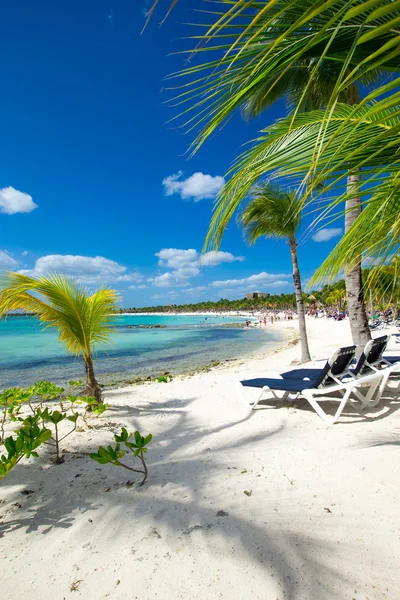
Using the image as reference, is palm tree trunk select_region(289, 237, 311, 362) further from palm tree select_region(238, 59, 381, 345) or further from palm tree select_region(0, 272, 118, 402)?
palm tree select_region(0, 272, 118, 402)

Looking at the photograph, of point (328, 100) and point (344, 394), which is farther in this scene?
point (328, 100)

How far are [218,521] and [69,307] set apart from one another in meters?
3.70

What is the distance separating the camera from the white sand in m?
1.84

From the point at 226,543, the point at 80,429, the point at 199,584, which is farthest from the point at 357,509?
the point at 80,429

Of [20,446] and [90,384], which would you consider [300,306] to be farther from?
[20,446]

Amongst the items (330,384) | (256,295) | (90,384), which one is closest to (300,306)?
(330,384)

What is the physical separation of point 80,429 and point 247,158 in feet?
13.2

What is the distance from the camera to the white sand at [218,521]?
1.84 metres

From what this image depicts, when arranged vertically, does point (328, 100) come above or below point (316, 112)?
above

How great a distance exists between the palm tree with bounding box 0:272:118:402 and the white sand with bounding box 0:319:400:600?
5.55 ft

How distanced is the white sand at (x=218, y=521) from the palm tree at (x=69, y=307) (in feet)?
5.55

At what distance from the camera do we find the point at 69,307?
5012mm

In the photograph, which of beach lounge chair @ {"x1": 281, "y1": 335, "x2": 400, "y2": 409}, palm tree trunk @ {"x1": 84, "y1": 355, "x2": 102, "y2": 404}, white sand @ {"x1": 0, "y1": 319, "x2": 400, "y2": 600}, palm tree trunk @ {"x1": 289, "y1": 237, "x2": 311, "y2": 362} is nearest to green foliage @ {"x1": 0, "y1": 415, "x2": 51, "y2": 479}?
white sand @ {"x1": 0, "y1": 319, "x2": 400, "y2": 600}

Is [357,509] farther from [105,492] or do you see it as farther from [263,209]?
[263,209]
